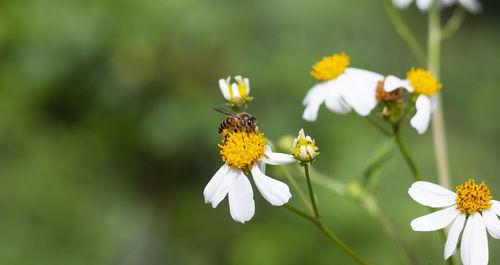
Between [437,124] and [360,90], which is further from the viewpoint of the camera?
[437,124]

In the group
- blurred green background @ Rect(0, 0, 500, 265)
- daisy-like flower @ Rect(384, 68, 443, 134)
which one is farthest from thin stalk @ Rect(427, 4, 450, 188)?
blurred green background @ Rect(0, 0, 500, 265)

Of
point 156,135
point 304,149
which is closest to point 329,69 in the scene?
point 304,149

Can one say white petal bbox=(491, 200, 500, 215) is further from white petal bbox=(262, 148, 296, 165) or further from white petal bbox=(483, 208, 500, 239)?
white petal bbox=(262, 148, 296, 165)

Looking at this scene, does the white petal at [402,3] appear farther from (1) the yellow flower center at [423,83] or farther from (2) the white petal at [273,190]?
(2) the white petal at [273,190]

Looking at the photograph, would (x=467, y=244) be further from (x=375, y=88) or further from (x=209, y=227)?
(x=209, y=227)

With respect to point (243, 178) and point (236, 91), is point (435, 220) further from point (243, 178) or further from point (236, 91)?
point (236, 91)

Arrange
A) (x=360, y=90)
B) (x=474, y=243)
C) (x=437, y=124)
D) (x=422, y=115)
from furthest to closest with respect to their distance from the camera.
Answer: (x=437, y=124) < (x=360, y=90) < (x=422, y=115) < (x=474, y=243)

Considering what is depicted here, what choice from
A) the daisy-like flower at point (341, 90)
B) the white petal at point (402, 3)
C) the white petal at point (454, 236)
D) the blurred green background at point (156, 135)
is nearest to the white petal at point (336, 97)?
the daisy-like flower at point (341, 90)
